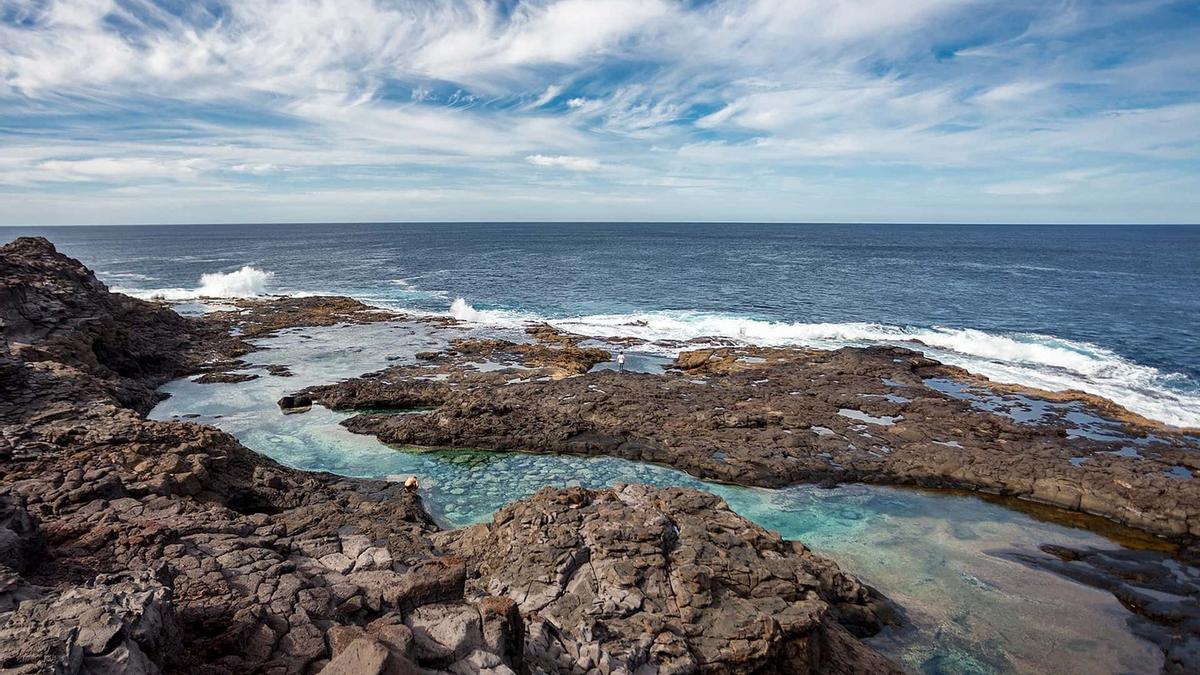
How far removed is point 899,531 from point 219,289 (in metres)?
69.4

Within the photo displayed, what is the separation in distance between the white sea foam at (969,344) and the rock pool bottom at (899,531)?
1559 centimetres

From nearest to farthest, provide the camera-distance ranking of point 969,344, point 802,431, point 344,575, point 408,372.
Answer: point 344,575 → point 802,431 → point 408,372 → point 969,344

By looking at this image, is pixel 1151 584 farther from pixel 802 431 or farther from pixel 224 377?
pixel 224 377

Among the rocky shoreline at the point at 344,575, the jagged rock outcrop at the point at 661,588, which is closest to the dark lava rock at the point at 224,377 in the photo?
the rocky shoreline at the point at 344,575

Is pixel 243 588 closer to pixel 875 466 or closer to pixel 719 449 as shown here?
pixel 719 449

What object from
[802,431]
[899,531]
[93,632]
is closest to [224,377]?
[802,431]

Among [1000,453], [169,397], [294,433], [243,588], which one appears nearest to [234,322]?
[169,397]

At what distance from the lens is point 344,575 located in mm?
10422

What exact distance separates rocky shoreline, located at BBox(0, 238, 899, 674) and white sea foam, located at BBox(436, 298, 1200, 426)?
24.0 metres

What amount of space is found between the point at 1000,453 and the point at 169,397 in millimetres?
33277

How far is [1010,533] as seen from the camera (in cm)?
1706

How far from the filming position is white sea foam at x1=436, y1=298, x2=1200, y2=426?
29109 millimetres

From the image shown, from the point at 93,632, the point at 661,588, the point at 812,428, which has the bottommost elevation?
the point at 812,428

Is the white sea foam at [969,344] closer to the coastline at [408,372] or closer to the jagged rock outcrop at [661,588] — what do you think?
the coastline at [408,372]
